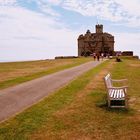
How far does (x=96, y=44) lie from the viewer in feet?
406

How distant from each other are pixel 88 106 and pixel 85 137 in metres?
4.21

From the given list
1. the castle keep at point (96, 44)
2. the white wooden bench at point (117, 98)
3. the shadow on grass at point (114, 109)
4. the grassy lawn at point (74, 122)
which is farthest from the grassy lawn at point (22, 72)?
the castle keep at point (96, 44)

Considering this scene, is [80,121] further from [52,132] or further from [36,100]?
[36,100]

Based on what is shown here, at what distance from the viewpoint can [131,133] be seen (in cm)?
909

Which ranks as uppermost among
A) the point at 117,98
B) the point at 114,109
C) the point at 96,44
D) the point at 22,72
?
the point at 96,44

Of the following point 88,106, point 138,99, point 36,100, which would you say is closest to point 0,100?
point 36,100

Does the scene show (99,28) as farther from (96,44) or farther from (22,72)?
(22,72)

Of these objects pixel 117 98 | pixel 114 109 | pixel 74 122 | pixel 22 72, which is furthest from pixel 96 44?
pixel 74 122

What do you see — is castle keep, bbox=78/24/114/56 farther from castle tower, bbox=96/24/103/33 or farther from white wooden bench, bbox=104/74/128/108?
white wooden bench, bbox=104/74/128/108

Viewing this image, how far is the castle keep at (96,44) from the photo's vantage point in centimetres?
12388

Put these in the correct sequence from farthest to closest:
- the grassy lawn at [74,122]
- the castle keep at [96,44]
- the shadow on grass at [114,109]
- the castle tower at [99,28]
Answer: the castle tower at [99,28] → the castle keep at [96,44] → the shadow on grass at [114,109] → the grassy lawn at [74,122]

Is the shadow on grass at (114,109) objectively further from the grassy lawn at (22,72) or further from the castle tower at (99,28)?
the castle tower at (99,28)

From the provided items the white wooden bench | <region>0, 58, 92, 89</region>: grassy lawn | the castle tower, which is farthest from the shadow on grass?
the castle tower

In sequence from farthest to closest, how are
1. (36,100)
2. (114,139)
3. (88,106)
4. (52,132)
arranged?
1. (36,100)
2. (88,106)
3. (52,132)
4. (114,139)
